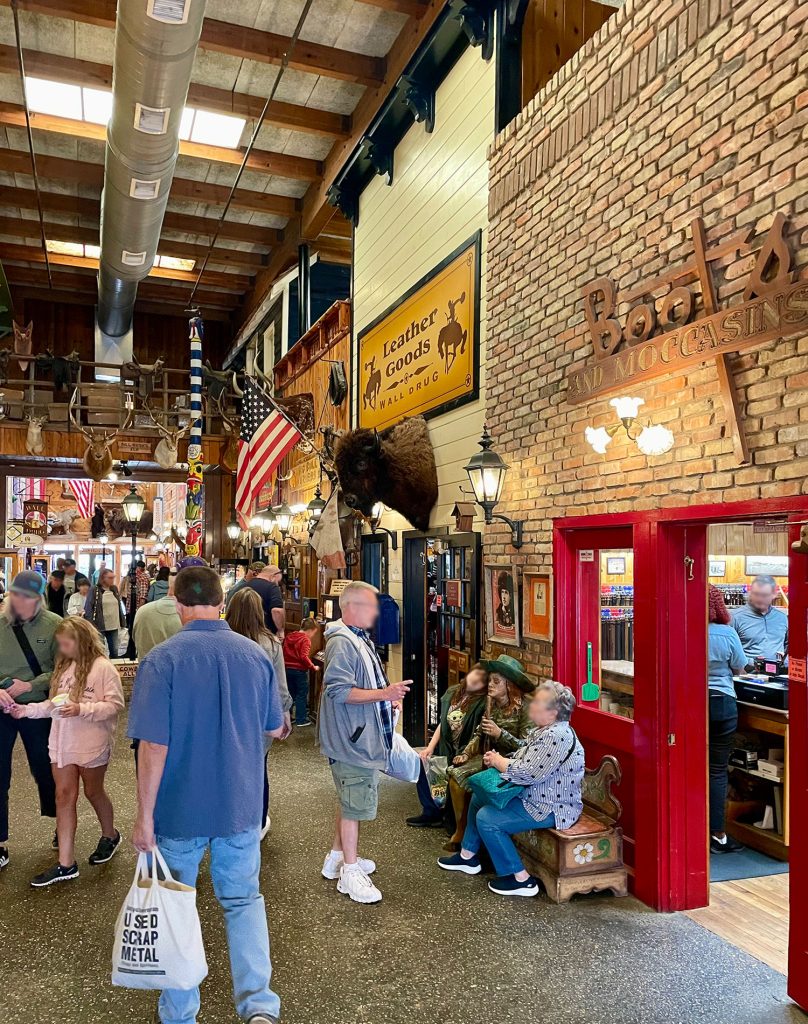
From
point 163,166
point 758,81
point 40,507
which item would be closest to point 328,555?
point 163,166

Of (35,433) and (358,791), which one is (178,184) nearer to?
(35,433)

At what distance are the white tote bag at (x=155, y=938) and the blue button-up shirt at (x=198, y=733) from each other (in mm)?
209

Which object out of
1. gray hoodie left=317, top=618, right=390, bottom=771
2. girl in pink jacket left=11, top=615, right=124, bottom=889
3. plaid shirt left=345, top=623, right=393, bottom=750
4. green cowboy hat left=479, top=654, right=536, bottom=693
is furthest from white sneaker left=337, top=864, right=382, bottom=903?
girl in pink jacket left=11, top=615, right=124, bottom=889

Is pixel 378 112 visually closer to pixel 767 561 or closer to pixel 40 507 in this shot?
pixel 767 561

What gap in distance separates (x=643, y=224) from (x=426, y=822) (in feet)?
13.9

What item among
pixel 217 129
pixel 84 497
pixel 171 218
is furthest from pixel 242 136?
pixel 84 497

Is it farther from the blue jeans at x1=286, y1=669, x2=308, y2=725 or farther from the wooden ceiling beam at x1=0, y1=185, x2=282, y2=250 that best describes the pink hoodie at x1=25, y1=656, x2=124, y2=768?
the wooden ceiling beam at x1=0, y1=185, x2=282, y2=250

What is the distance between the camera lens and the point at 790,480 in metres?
3.32

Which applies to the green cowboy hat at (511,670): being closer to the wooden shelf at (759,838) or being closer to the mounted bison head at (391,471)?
the wooden shelf at (759,838)

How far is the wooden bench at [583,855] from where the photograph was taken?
4.15m

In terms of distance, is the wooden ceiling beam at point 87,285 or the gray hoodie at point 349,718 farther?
the wooden ceiling beam at point 87,285

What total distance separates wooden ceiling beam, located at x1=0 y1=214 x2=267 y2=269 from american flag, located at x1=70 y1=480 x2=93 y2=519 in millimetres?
6611

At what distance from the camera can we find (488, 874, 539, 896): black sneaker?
425 centimetres

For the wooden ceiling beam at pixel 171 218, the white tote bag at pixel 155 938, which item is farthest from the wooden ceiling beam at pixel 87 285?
the white tote bag at pixel 155 938
